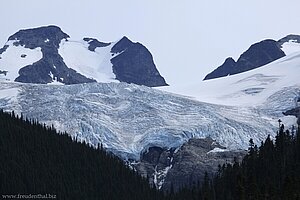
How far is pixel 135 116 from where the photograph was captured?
158 m

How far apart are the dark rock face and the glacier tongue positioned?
7.04 feet

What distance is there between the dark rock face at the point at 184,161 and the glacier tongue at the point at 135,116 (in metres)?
2.15

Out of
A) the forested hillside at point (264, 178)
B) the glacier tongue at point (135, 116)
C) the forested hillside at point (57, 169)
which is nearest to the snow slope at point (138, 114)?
the glacier tongue at point (135, 116)

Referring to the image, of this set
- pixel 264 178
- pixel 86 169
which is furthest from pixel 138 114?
pixel 264 178

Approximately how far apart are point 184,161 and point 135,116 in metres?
15.3

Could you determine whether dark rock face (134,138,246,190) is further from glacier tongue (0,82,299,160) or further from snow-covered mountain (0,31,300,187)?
glacier tongue (0,82,299,160)

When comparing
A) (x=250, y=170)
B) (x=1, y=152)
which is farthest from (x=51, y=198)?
(x=250, y=170)

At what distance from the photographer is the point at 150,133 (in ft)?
487

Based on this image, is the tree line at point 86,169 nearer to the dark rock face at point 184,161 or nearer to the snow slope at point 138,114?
the snow slope at point 138,114

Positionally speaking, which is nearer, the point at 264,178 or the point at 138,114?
the point at 264,178

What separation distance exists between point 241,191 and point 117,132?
7879 cm

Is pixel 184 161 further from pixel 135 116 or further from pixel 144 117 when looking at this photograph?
pixel 135 116

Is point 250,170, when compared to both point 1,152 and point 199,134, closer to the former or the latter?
point 1,152

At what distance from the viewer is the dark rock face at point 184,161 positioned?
476 feet
